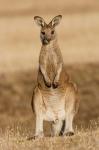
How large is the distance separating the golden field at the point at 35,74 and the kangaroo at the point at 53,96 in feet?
0.83

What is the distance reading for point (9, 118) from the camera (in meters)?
18.3

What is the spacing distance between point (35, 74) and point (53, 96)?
1064 cm

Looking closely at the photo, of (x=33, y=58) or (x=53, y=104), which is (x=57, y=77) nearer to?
(x=53, y=104)

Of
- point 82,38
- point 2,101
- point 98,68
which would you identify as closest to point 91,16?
point 82,38

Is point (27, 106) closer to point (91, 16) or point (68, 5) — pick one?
point (91, 16)

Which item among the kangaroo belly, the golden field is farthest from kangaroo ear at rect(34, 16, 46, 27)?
the golden field

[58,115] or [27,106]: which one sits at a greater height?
[58,115]

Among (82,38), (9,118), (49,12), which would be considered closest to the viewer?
(9,118)

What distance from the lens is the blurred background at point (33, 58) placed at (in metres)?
18.7

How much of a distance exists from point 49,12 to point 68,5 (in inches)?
166

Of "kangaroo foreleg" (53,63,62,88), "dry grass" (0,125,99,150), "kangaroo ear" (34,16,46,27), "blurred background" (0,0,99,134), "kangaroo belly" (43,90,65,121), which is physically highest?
"kangaroo ear" (34,16,46,27)

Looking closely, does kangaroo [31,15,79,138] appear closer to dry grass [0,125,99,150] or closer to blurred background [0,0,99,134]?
dry grass [0,125,99,150]

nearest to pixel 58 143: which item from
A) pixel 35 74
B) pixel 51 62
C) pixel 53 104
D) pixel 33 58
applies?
pixel 53 104

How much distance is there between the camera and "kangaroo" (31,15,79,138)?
34.7 ft
